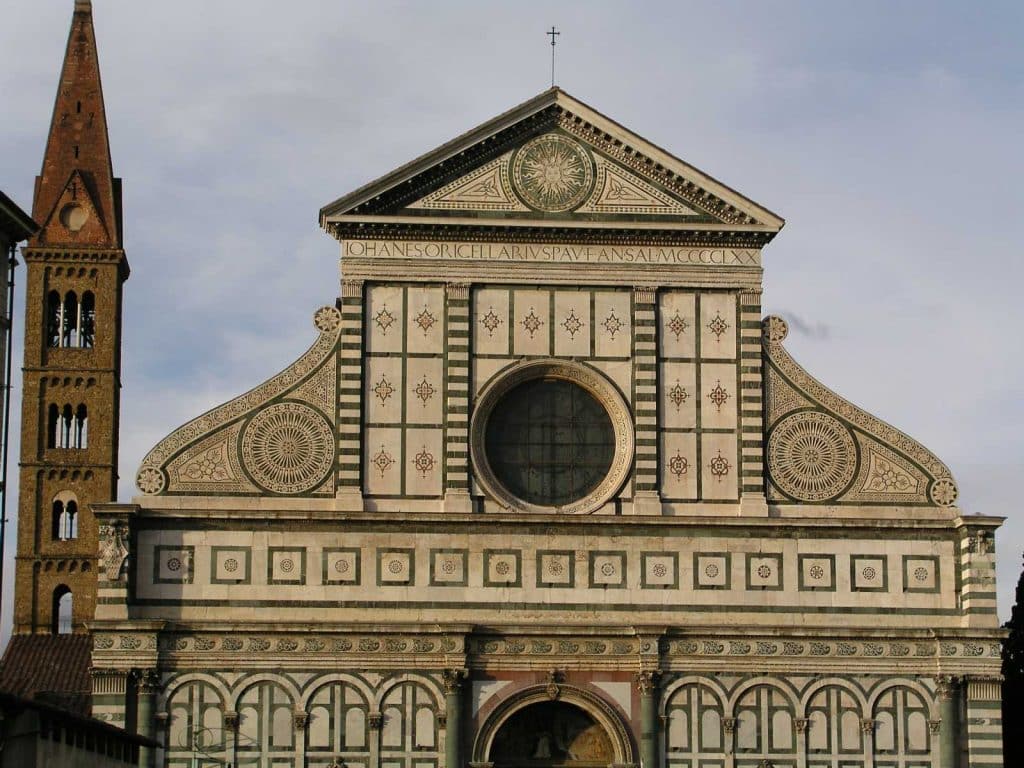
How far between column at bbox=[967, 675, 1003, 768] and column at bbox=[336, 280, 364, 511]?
440 inches

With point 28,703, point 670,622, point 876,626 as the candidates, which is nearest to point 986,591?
point 876,626

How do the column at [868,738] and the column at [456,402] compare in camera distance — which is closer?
the column at [868,738]

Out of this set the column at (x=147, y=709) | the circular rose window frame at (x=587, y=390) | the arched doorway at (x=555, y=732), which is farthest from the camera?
the circular rose window frame at (x=587, y=390)

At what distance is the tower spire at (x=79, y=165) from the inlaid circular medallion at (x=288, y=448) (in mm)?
14136

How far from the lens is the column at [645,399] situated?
39.6 metres

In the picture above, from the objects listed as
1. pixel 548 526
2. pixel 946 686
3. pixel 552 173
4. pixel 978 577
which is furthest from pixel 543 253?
pixel 946 686

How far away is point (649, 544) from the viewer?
129 feet

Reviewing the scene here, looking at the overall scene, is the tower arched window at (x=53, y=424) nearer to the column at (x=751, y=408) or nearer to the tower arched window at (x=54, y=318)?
the tower arched window at (x=54, y=318)

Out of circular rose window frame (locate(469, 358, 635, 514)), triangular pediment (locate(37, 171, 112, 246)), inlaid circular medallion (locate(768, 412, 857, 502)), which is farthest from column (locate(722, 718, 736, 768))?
triangular pediment (locate(37, 171, 112, 246))

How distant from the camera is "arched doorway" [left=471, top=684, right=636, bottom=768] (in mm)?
38500

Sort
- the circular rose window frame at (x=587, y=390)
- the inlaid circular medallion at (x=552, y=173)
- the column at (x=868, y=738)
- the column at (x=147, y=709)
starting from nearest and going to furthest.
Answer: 1. the column at (x=147, y=709)
2. the column at (x=868, y=738)
3. the circular rose window frame at (x=587, y=390)
4. the inlaid circular medallion at (x=552, y=173)

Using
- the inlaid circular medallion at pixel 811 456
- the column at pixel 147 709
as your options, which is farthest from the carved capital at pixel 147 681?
the inlaid circular medallion at pixel 811 456

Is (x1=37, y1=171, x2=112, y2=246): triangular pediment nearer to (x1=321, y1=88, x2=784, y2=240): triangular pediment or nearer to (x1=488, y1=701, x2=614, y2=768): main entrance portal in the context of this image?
(x1=321, y1=88, x2=784, y2=240): triangular pediment

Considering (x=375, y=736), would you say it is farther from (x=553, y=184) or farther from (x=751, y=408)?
(x=553, y=184)
